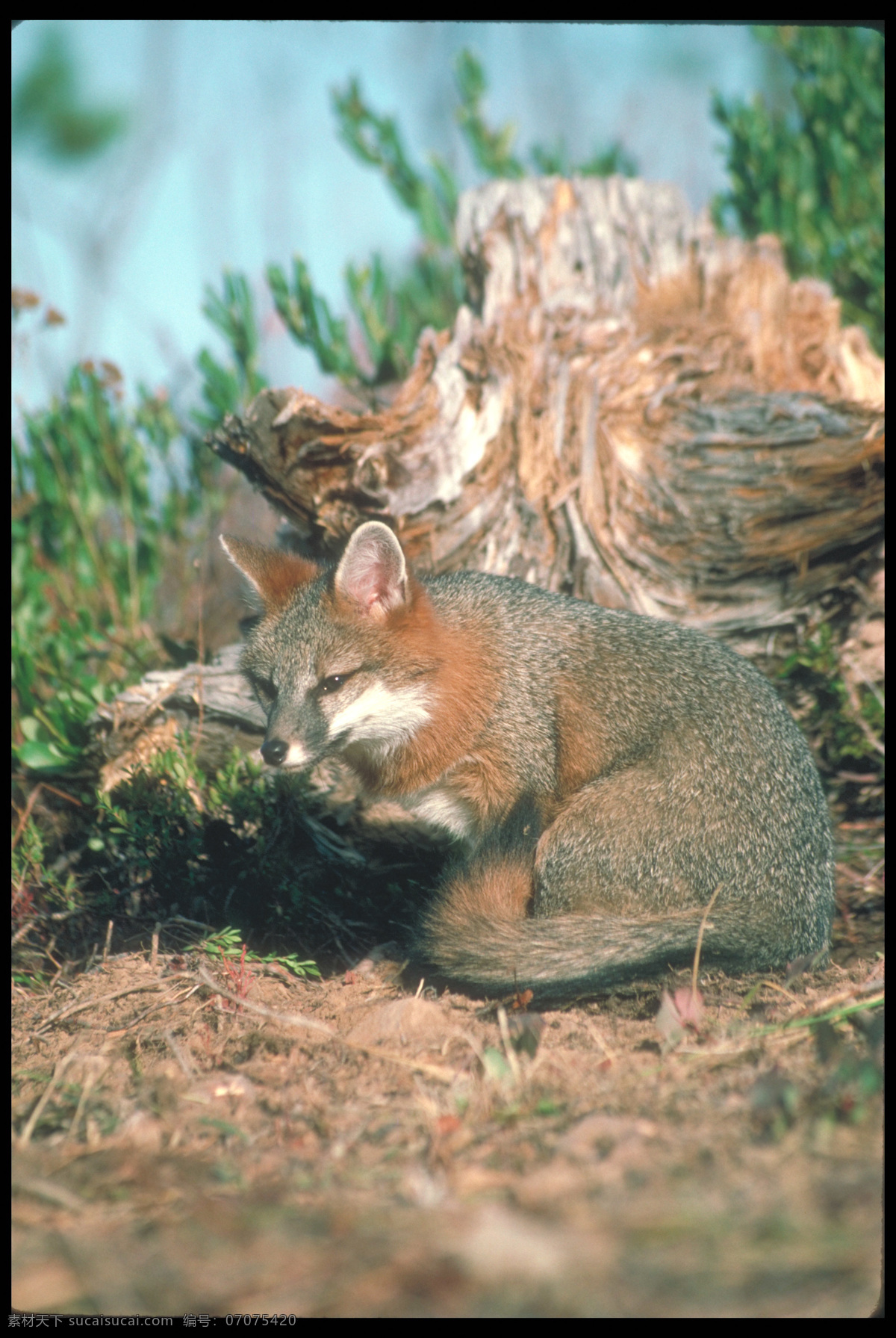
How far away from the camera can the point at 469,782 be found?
490 cm

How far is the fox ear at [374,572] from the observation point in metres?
4.48

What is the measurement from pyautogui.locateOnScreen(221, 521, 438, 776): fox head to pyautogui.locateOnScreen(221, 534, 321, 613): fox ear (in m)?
0.02

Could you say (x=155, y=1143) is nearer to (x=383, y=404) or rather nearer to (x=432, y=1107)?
(x=432, y=1107)

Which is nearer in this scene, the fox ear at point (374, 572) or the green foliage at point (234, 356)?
the fox ear at point (374, 572)

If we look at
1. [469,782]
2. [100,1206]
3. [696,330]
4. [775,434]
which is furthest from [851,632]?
[100,1206]

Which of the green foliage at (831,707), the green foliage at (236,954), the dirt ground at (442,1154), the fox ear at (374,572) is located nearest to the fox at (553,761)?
the fox ear at (374,572)

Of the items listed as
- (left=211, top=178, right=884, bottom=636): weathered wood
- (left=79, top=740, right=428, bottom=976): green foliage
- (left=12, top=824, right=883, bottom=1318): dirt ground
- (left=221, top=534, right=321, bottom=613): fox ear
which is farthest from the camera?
(left=211, top=178, right=884, bottom=636): weathered wood

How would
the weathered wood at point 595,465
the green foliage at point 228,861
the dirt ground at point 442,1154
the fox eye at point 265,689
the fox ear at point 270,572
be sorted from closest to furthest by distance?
the dirt ground at point 442,1154, the fox eye at point 265,689, the fox ear at point 270,572, the green foliage at point 228,861, the weathered wood at point 595,465

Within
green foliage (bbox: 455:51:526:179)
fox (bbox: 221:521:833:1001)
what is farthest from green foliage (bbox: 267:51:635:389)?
fox (bbox: 221:521:833:1001)

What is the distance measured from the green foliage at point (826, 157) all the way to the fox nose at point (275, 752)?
7798mm

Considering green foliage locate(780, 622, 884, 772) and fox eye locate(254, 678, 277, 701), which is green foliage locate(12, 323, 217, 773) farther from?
green foliage locate(780, 622, 884, 772)

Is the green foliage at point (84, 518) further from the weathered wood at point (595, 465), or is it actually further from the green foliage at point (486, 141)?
the green foliage at point (486, 141)

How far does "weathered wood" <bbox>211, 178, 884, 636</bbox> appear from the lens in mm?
5992

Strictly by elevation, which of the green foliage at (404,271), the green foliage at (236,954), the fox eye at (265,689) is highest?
the green foliage at (404,271)
